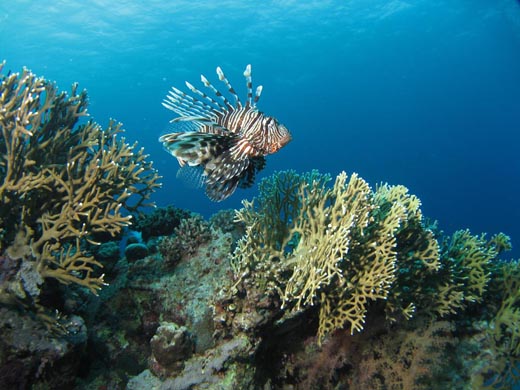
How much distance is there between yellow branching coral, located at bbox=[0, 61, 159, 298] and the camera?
3297mm

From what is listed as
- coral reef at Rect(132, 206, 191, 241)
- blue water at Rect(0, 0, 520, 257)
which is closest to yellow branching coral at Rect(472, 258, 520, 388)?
coral reef at Rect(132, 206, 191, 241)

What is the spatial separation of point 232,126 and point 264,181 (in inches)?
31.7

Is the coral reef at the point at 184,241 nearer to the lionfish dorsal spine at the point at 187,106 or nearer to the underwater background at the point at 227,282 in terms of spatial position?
the underwater background at the point at 227,282

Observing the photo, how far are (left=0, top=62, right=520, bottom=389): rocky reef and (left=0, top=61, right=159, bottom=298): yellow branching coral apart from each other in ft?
0.06

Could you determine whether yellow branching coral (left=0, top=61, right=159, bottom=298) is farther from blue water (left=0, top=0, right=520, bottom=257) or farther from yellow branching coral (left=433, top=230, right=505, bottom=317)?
blue water (left=0, top=0, right=520, bottom=257)

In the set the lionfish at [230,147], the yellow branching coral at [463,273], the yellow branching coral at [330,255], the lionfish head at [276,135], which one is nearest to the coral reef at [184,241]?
the lionfish at [230,147]

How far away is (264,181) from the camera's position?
452 centimetres

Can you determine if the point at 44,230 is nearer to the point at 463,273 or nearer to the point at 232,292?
the point at 232,292

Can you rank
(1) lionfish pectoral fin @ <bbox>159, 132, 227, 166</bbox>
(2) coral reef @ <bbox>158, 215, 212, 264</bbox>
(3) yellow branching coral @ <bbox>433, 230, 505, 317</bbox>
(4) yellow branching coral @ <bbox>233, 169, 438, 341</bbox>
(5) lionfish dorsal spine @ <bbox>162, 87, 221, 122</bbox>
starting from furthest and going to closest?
(2) coral reef @ <bbox>158, 215, 212, 264</bbox>, (5) lionfish dorsal spine @ <bbox>162, 87, 221, 122</bbox>, (3) yellow branching coral @ <bbox>433, 230, 505, 317</bbox>, (1) lionfish pectoral fin @ <bbox>159, 132, 227, 166</bbox>, (4) yellow branching coral @ <bbox>233, 169, 438, 341</bbox>

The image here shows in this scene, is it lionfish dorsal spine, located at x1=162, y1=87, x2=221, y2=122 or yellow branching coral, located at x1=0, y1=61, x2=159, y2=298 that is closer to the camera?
yellow branching coral, located at x1=0, y1=61, x2=159, y2=298

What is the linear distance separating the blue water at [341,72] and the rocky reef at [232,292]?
30.0 meters

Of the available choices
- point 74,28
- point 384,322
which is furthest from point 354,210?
point 74,28

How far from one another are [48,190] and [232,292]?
2.16 meters

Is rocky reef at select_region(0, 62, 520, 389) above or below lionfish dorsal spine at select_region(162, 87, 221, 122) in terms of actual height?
below
